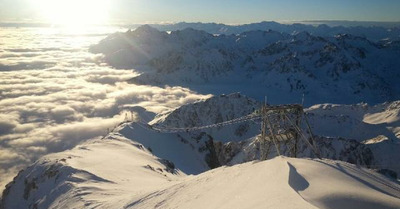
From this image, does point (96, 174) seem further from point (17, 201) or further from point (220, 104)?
point (220, 104)

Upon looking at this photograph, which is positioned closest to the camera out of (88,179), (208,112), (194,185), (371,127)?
(194,185)

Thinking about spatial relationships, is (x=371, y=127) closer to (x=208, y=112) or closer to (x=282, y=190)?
(x=208, y=112)

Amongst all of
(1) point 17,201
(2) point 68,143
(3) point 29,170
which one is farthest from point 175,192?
(2) point 68,143

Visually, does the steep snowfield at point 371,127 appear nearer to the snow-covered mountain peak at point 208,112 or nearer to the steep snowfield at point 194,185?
the snow-covered mountain peak at point 208,112

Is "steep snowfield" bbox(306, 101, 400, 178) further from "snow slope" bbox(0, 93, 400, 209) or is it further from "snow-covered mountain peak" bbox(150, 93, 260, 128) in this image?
"snow-covered mountain peak" bbox(150, 93, 260, 128)

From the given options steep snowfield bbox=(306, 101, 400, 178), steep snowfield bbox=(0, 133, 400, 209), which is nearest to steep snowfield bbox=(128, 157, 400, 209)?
steep snowfield bbox=(0, 133, 400, 209)

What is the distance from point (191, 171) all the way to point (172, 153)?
8000 mm

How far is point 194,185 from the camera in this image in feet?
84.5

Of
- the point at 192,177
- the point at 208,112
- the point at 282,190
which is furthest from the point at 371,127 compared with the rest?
the point at 282,190

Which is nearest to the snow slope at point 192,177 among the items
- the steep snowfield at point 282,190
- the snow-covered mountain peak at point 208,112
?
the steep snowfield at point 282,190

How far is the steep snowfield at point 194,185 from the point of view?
52.9 ft

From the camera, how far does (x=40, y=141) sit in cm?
18988

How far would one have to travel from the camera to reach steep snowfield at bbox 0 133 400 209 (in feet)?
52.9

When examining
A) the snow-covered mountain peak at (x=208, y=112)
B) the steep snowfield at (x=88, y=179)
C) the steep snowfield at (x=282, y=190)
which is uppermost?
Result: the steep snowfield at (x=282, y=190)
